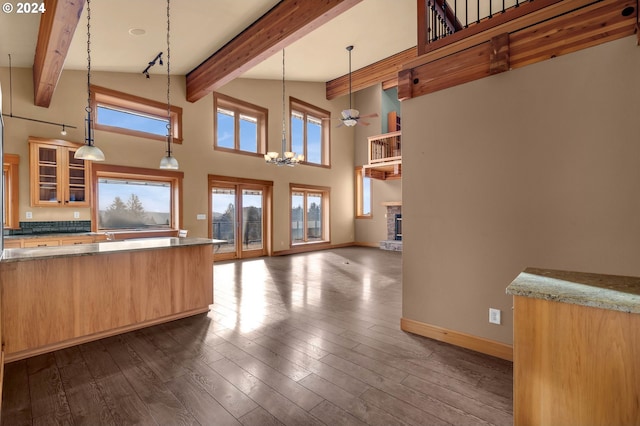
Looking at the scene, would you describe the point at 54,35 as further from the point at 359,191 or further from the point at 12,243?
the point at 359,191

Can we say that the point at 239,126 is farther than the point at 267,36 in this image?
Yes

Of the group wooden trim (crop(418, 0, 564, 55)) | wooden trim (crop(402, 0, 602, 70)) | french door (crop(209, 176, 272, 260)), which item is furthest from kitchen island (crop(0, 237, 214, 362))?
french door (crop(209, 176, 272, 260))

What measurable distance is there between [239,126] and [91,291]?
20.1 feet

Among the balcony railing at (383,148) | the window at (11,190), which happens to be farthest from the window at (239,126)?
the window at (11,190)

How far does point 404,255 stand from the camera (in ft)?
10.7

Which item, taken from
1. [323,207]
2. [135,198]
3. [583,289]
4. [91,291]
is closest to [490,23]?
[583,289]

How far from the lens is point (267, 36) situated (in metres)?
4.61

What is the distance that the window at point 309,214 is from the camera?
9.59 m

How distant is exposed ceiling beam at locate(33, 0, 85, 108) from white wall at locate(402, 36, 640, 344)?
3.35 metres

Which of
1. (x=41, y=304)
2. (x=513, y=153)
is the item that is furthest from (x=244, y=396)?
(x=513, y=153)

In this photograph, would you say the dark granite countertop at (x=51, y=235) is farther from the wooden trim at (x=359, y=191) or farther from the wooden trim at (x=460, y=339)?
the wooden trim at (x=359, y=191)

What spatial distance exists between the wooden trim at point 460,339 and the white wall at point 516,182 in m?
0.05

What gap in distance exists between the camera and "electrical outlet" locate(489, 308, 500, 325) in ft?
8.59

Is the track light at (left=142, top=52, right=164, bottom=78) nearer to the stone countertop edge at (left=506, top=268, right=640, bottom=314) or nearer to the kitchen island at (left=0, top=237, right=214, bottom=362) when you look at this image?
the kitchen island at (left=0, top=237, right=214, bottom=362)
